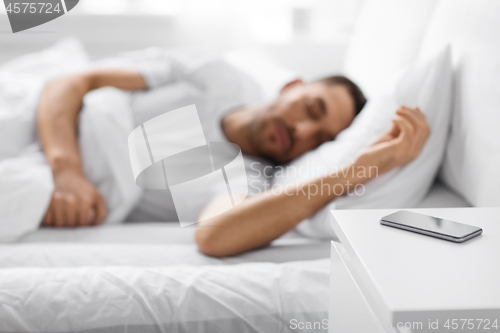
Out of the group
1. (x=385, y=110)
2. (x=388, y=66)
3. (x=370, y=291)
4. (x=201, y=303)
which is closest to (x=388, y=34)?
(x=388, y=66)

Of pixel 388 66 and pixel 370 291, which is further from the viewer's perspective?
pixel 388 66

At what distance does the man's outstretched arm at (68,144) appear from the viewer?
1005mm

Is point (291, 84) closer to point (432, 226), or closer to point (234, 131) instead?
point (234, 131)

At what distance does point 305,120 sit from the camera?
1.25m

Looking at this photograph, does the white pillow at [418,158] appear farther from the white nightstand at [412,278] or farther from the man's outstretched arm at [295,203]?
the white nightstand at [412,278]

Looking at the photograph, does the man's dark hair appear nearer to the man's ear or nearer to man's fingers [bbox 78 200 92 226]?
the man's ear

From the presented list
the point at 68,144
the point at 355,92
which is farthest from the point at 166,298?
the point at 355,92

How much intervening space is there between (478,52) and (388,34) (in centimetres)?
55

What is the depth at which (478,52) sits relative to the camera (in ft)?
2.66

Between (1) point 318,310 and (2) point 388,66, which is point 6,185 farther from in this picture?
(2) point 388,66

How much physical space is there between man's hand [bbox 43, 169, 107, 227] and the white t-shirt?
273mm

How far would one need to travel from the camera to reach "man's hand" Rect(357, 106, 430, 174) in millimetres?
866

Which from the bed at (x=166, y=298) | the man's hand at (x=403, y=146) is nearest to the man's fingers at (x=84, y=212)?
the bed at (x=166, y=298)

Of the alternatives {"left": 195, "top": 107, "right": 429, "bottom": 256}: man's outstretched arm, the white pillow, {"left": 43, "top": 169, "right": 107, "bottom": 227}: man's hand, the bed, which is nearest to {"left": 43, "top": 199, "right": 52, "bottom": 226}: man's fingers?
{"left": 43, "top": 169, "right": 107, "bottom": 227}: man's hand
